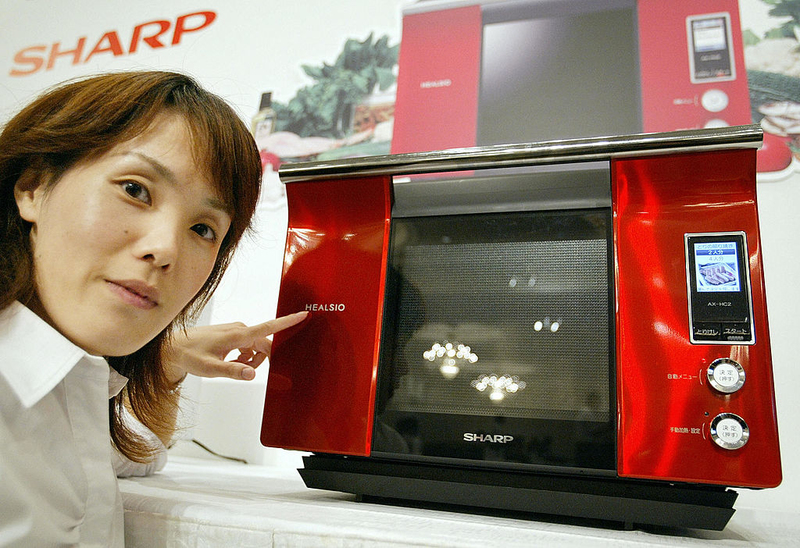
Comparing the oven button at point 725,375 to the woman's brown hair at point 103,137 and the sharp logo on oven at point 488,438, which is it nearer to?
the sharp logo on oven at point 488,438

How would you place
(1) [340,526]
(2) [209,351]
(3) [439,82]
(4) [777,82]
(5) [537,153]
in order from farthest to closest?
(3) [439,82] → (4) [777,82] → (2) [209,351] → (5) [537,153] → (1) [340,526]

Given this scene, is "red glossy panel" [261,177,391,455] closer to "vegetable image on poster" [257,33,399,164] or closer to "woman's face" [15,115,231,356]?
"woman's face" [15,115,231,356]

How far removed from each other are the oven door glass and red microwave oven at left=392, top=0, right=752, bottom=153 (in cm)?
47

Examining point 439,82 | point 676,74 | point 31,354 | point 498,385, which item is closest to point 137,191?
point 31,354

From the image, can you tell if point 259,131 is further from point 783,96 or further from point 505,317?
point 783,96

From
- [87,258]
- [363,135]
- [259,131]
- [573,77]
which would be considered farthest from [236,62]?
[87,258]

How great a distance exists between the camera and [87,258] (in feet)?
1.87

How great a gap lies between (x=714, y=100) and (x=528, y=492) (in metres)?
0.83

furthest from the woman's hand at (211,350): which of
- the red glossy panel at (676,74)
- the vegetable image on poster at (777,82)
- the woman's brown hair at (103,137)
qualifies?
the vegetable image on poster at (777,82)

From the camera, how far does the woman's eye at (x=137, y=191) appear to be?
0.61 metres

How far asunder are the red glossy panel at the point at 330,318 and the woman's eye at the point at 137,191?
246 mm

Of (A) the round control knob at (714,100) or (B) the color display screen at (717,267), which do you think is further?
(A) the round control knob at (714,100)

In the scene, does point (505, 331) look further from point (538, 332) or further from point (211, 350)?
point (211, 350)

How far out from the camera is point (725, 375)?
60 cm
